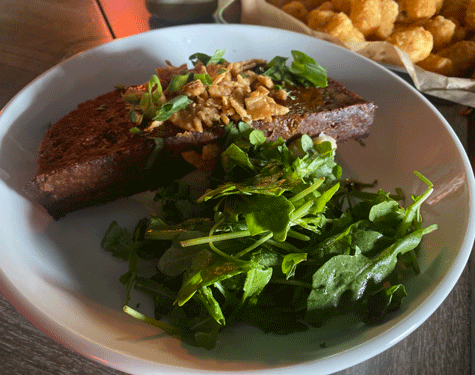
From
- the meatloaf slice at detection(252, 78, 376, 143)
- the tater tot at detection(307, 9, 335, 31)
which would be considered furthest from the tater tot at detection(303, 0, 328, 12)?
the meatloaf slice at detection(252, 78, 376, 143)

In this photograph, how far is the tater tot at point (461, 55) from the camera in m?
2.09

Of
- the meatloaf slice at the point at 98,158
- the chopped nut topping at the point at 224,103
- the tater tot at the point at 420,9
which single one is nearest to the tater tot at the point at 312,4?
the tater tot at the point at 420,9

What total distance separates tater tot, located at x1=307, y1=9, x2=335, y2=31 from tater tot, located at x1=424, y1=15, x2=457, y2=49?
2.00 ft

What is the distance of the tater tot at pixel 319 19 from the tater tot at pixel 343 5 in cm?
11

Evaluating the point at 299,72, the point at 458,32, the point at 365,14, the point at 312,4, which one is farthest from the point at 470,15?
the point at 299,72

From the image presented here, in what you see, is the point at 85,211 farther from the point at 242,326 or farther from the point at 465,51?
the point at 465,51

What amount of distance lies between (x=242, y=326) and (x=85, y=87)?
1.27 m

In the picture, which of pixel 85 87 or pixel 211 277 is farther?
pixel 85 87

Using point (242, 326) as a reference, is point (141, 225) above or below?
above

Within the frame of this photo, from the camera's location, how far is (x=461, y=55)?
6.88ft

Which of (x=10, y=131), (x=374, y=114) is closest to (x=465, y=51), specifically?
(x=374, y=114)

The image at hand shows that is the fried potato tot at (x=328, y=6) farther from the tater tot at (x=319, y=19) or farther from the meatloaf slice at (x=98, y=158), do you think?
the meatloaf slice at (x=98, y=158)

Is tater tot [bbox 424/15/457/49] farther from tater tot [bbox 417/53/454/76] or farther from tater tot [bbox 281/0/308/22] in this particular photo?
tater tot [bbox 281/0/308/22]

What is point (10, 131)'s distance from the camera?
1.39m
